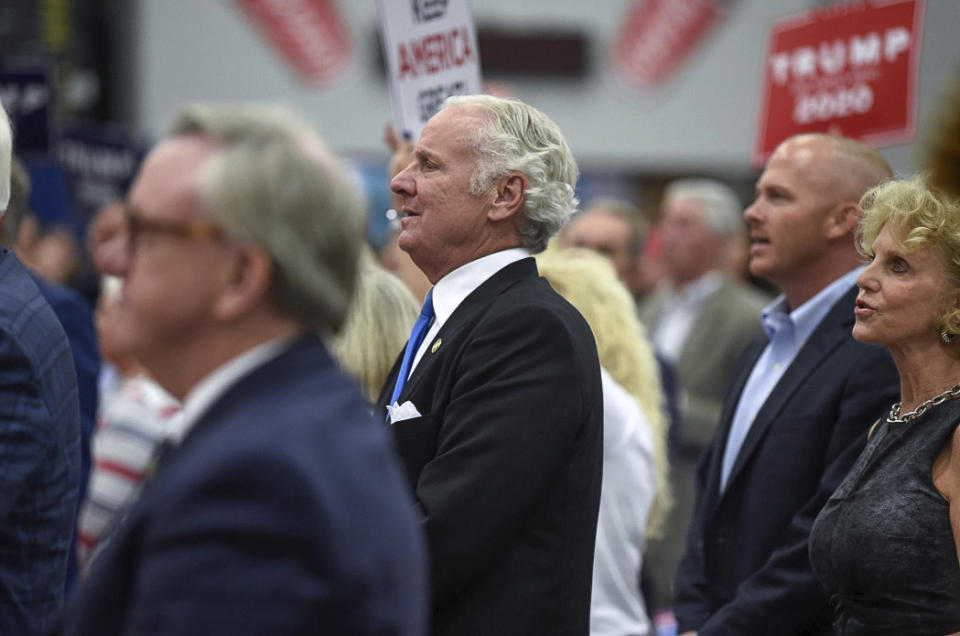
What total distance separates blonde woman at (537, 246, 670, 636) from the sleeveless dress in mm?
945

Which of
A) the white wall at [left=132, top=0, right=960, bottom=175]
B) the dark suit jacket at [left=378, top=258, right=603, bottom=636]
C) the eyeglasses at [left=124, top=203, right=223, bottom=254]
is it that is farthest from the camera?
the white wall at [left=132, top=0, right=960, bottom=175]

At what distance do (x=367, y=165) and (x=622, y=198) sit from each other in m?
2.87

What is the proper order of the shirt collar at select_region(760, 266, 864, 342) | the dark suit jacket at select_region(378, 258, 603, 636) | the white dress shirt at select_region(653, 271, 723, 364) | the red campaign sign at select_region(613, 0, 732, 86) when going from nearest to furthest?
the dark suit jacket at select_region(378, 258, 603, 636) < the shirt collar at select_region(760, 266, 864, 342) < the white dress shirt at select_region(653, 271, 723, 364) < the red campaign sign at select_region(613, 0, 732, 86)

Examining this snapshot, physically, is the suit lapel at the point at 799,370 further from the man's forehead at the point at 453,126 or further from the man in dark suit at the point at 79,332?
the man in dark suit at the point at 79,332

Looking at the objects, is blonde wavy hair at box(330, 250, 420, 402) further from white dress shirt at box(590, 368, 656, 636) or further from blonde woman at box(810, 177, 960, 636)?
blonde woman at box(810, 177, 960, 636)

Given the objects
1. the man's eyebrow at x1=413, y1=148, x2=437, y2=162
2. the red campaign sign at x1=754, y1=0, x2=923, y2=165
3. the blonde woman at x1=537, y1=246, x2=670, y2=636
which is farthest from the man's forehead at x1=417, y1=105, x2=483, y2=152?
the red campaign sign at x1=754, y1=0, x2=923, y2=165

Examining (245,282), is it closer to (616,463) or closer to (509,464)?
(509,464)

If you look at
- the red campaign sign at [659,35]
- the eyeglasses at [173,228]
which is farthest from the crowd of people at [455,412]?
the red campaign sign at [659,35]

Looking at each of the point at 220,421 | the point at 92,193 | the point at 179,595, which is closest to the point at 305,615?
the point at 179,595

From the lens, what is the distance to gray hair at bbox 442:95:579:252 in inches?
115

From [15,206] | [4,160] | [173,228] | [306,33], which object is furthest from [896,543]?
[306,33]

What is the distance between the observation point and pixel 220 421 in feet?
5.45

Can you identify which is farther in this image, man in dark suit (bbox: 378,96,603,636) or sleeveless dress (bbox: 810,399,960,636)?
sleeveless dress (bbox: 810,399,960,636)

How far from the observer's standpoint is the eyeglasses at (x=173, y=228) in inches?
65.9
